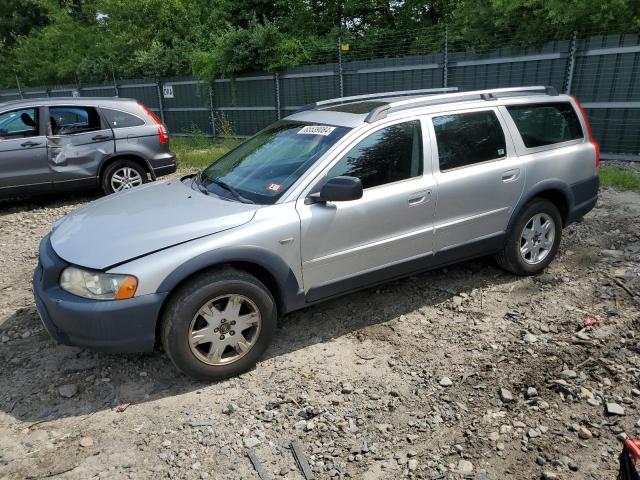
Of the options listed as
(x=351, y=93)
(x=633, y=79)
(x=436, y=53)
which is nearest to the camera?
(x=633, y=79)

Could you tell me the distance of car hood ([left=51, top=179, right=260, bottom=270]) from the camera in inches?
122

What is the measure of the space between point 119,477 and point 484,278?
3.46m

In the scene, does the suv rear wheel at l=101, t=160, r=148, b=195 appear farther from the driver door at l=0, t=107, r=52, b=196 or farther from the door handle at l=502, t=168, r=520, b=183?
the door handle at l=502, t=168, r=520, b=183

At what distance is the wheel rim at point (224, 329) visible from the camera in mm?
3197

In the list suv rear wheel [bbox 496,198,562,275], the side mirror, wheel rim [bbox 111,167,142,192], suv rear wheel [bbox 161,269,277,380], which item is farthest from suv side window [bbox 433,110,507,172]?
wheel rim [bbox 111,167,142,192]

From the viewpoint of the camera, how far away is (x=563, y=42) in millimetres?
9289

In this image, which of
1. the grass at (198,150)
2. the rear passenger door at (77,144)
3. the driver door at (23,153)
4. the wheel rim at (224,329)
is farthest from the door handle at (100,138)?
the wheel rim at (224,329)

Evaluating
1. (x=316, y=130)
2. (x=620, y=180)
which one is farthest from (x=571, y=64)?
(x=316, y=130)

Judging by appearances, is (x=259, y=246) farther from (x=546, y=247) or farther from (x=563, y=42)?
(x=563, y=42)

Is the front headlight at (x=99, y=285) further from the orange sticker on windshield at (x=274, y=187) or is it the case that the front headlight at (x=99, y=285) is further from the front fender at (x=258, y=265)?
the orange sticker on windshield at (x=274, y=187)

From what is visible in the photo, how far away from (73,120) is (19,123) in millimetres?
719

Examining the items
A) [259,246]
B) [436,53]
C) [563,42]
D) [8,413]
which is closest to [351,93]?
[436,53]

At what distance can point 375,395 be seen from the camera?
3.20 m

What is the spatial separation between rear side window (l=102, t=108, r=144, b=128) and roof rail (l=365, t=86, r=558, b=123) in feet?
17.7
